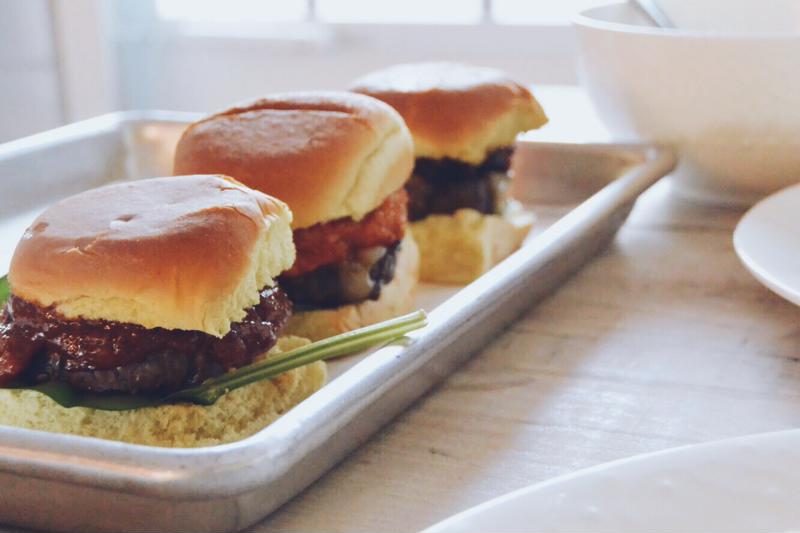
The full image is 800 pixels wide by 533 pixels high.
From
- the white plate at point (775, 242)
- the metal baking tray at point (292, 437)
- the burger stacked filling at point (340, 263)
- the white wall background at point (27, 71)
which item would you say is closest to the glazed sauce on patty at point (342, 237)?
the burger stacked filling at point (340, 263)

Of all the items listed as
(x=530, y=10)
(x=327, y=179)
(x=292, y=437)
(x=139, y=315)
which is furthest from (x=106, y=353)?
(x=530, y=10)

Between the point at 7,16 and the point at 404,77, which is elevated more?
the point at 404,77

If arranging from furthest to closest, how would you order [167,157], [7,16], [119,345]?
[7,16] < [167,157] < [119,345]

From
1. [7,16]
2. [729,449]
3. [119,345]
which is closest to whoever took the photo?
[729,449]

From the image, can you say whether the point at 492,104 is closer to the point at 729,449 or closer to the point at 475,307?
the point at 475,307

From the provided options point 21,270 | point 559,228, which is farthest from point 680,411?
point 21,270

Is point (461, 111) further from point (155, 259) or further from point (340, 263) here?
point (155, 259)
